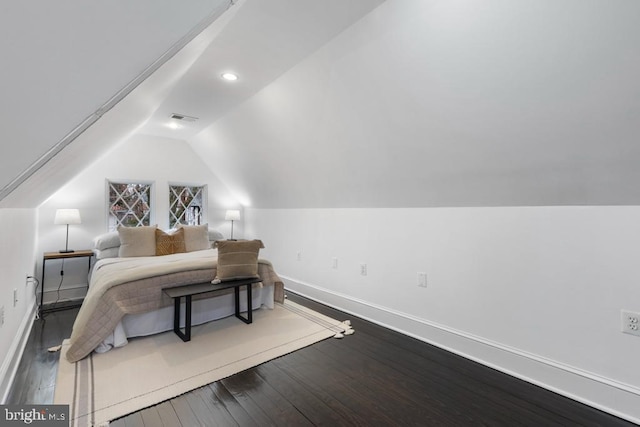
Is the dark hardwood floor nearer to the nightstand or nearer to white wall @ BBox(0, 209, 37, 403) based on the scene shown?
white wall @ BBox(0, 209, 37, 403)

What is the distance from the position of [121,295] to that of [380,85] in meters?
2.67

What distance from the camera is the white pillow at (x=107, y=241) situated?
392cm

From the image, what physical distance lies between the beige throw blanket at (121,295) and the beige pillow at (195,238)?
1.07m

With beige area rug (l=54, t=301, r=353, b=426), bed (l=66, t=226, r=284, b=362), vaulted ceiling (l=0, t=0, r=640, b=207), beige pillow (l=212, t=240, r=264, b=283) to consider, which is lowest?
beige area rug (l=54, t=301, r=353, b=426)

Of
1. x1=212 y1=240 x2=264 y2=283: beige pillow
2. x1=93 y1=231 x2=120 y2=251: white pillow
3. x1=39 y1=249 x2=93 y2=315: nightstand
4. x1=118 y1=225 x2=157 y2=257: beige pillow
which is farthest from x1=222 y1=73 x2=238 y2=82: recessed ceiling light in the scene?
x1=39 y1=249 x2=93 y2=315: nightstand

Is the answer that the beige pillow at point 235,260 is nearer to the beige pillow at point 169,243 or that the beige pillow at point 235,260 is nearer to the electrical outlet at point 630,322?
the beige pillow at point 169,243

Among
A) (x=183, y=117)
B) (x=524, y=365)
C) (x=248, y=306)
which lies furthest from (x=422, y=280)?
(x=183, y=117)

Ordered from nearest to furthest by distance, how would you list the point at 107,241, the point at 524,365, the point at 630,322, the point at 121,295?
1. the point at 630,322
2. the point at 524,365
3. the point at 121,295
4. the point at 107,241

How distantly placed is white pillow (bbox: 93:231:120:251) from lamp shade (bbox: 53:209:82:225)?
347mm

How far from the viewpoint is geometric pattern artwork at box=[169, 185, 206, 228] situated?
5.13 meters

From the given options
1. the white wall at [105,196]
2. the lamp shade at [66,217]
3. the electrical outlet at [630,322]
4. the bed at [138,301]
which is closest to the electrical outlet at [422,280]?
the electrical outlet at [630,322]

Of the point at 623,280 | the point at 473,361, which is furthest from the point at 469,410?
the point at 623,280

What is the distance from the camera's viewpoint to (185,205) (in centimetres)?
530

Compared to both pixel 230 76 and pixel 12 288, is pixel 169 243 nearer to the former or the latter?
pixel 12 288
